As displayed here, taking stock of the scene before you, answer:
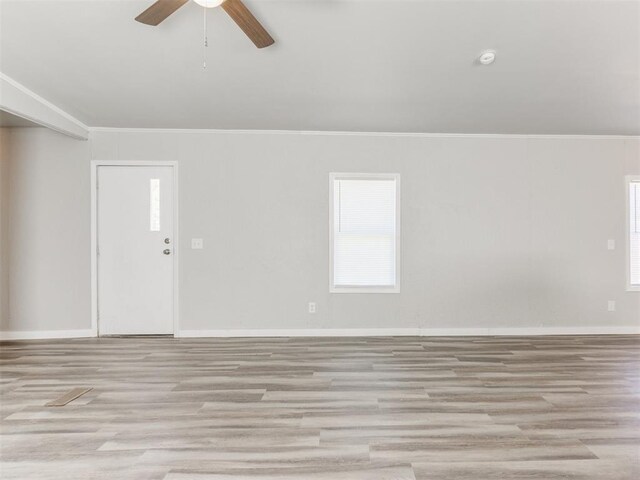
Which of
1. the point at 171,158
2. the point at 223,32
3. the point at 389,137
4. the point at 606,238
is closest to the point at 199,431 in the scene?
the point at 223,32

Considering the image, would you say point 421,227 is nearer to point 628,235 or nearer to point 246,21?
point 628,235

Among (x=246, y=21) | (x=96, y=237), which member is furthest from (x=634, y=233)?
(x=96, y=237)

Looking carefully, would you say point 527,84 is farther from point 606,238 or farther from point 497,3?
point 606,238

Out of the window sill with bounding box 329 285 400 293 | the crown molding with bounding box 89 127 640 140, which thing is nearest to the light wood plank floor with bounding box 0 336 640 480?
the window sill with bounding box 329 285 400 293

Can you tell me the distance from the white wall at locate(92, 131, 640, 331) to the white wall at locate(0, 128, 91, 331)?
17.8 inches

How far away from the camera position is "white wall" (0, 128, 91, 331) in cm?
457

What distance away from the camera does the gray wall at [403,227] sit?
4664mm

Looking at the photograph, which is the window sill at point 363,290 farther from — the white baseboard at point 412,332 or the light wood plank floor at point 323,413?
the light wood plank floor at point 323,413

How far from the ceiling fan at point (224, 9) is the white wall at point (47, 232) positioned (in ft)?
9.37

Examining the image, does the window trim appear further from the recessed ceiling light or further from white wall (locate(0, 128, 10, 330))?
white wall (locate(0, 128, 10, 330))

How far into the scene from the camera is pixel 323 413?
258 cm

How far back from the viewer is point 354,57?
338 cm

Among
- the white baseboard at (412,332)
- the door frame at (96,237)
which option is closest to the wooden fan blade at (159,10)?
the door frame at (96,237)

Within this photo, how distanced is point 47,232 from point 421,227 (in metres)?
4.49
